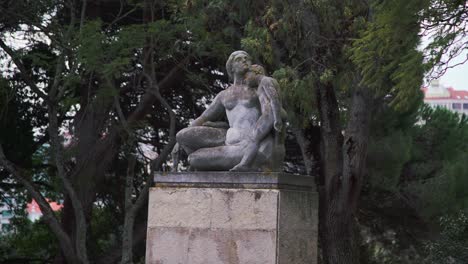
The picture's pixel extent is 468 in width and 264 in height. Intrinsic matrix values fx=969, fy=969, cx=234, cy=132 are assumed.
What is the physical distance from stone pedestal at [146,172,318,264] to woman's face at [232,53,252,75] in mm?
1190

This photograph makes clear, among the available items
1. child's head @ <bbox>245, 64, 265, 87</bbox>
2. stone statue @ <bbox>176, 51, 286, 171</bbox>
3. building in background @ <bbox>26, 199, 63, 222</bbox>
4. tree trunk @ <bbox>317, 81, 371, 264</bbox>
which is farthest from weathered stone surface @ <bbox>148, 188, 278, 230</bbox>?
building in background @ <bbox>26, 199, 63, 222</bbox>

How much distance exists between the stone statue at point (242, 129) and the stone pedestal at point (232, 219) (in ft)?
0.72

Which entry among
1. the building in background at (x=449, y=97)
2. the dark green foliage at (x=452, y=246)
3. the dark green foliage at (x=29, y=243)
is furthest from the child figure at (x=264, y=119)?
the building in background at (x=449, y=97)

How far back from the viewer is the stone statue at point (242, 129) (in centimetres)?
954

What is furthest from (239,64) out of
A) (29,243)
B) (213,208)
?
(29,243)

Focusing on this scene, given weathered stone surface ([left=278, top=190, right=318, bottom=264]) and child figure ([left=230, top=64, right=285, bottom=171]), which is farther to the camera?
child figure ([left=230, top=64, right=285, bottom=171])

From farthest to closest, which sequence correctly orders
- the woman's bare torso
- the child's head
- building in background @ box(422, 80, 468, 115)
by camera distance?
building in background @ box(422, 80, 468, 115) → the child's head → the woman's bare torso

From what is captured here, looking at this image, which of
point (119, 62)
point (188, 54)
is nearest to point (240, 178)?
point (119, 62)

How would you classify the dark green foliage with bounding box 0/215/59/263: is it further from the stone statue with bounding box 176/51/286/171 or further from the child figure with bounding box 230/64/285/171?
the child figure with bounding box 230/64/285/171

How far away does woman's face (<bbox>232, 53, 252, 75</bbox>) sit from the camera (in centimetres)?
1002

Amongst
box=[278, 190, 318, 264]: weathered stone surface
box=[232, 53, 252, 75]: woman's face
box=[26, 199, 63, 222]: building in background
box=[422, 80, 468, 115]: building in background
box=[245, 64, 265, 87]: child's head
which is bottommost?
box=[278, 190, 318, 264]: weathered stone surface

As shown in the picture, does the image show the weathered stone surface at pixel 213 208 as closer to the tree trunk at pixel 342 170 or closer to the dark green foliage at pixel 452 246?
the tree trunk at pixel 342 170

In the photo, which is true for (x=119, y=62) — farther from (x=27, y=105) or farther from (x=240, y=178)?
(x=240, y=178)

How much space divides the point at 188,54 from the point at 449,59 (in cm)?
749
